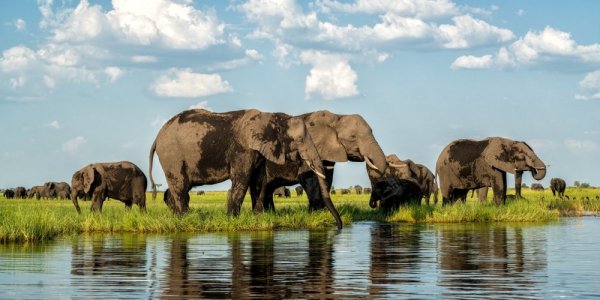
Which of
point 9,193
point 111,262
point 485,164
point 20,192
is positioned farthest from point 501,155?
point 20,192

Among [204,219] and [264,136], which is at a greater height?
[264,136]

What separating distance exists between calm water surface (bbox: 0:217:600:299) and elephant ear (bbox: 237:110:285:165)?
3.08 meters

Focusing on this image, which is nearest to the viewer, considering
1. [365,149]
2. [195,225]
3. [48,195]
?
[195,225]

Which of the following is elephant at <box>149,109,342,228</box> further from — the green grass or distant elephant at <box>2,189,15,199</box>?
distant elephant at <box>2,189,15,199</box>

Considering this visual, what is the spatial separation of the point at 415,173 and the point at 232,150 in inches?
744

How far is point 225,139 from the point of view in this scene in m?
27.7

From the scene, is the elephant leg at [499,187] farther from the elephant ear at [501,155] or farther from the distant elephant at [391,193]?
the distant elephant at [391,193]

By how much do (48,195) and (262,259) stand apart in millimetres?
80997

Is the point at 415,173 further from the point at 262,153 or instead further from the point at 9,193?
the point at 9,193

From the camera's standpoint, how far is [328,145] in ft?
97.9

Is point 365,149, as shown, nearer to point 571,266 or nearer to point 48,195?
point 571,266

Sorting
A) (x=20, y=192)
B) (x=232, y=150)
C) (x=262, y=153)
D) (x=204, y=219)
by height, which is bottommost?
(x=204, y=219)

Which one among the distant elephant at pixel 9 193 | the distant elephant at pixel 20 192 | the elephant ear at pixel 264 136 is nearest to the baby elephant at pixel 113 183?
the elephant ear at pixel 264 136

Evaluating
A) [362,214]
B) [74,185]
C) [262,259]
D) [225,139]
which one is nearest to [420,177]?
[362,214]
